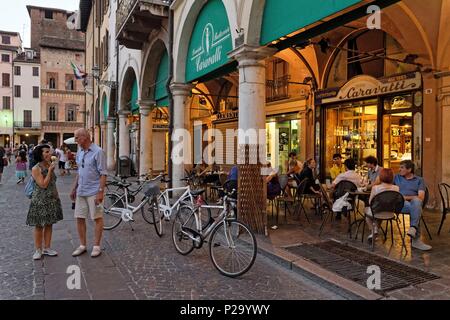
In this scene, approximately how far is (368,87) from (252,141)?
213 inches

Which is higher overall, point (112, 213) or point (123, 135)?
point (123, 135)

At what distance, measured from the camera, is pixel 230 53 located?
711 cm

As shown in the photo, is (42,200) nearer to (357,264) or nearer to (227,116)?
(357,264)

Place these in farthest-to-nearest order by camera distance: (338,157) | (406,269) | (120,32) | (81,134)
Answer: (120,32) < (338,157) < (81,134) < (406,269)

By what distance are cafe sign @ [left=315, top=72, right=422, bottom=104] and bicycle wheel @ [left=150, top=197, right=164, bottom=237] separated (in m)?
6.65

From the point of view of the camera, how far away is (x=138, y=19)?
12.6 metres

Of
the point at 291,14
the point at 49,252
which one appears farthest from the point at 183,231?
the point at 291,14

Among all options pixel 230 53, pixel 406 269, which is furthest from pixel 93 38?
pixel 406 269

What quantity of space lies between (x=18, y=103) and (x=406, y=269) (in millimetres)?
59154

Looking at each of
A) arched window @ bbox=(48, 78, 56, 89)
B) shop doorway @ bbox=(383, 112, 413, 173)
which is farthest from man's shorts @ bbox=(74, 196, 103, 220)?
arched window @ bbox=(48, 78, 56, 89)

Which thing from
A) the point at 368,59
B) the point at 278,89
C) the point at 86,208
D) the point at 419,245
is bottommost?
the point at 419,245

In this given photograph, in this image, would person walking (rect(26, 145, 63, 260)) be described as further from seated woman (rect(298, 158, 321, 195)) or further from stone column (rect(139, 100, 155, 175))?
stone column (rect(139, 100, 155, 175))

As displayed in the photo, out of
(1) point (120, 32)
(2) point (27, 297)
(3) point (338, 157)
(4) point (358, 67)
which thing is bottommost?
(2) point (27, 297)

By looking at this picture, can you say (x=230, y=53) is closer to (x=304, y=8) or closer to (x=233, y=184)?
(x=304, y=8)
